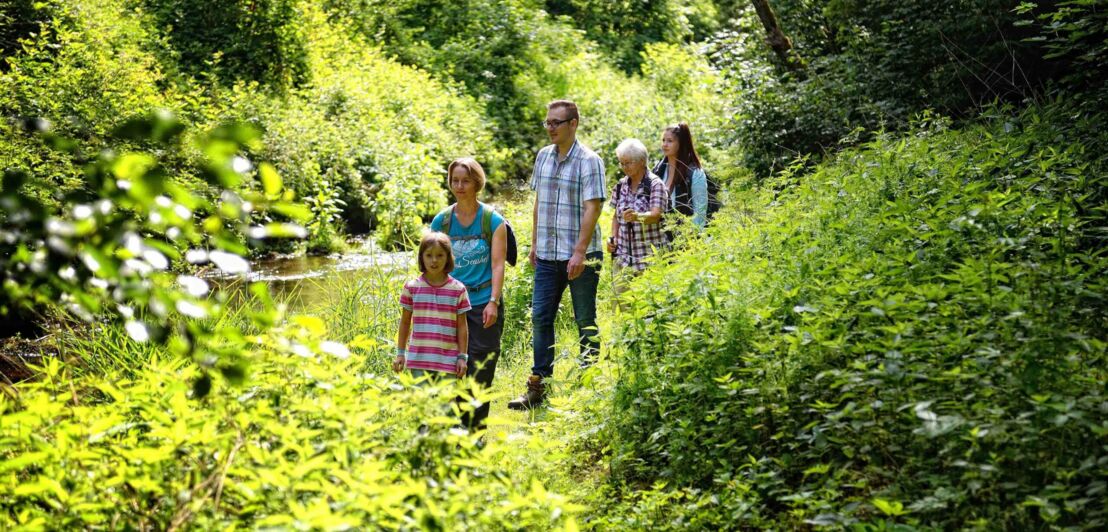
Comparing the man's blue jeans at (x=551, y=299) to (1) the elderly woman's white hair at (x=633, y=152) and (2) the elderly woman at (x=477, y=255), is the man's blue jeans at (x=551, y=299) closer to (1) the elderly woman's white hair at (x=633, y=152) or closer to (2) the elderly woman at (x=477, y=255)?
(2) the elderly woman at (x=477, y=255)

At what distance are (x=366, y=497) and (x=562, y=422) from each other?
3.17 metres

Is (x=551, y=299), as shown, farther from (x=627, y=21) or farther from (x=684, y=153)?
(x=627, y=21)

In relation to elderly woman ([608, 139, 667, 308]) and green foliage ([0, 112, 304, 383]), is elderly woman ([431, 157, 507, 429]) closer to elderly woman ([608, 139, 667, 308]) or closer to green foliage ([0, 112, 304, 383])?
elderly woman ([608, 139, 667, 308])

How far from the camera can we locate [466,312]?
5.71 meters

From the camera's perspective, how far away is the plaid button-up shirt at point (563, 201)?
22.1ft

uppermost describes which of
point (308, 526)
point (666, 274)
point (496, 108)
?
point (308, 526)

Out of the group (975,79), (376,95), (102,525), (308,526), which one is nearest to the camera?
(308,526)

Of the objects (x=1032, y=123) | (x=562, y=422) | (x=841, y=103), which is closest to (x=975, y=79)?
(x=841, y=103)

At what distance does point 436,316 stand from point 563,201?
163 cm

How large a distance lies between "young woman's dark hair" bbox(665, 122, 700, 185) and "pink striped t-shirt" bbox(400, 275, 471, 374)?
10.6 feet

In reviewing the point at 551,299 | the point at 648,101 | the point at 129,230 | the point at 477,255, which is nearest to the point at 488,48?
the point at 648,101

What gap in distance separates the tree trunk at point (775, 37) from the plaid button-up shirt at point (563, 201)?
7.22m

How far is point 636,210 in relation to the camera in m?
7.64

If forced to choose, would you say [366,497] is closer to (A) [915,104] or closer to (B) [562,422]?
(B) [562,422]
